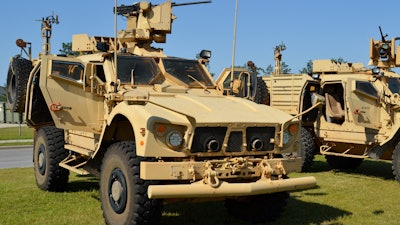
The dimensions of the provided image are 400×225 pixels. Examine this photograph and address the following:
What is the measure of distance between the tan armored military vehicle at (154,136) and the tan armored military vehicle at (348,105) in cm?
408

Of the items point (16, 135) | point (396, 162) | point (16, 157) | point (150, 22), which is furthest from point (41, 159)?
point (16, 135)

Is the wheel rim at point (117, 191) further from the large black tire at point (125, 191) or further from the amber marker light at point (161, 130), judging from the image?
the amber marker light at point (161, 130)

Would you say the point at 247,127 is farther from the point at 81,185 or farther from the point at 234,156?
the point at 81,185

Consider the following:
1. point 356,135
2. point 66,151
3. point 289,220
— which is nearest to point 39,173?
point 66,151

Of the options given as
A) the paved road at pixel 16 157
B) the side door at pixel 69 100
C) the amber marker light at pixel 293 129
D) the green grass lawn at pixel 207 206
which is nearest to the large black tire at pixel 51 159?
the green grass lawn at pixel 207 206

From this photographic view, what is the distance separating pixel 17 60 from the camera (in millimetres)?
8734

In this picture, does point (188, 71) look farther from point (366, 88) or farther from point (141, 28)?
point (366, 88)

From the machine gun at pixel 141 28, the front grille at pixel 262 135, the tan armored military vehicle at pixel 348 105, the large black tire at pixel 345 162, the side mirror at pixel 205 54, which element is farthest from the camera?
the large black tire at pixel 345 162

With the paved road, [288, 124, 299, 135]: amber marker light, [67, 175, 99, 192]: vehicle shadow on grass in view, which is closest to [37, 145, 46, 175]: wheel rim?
[67, 175, 99, 192]: vehicle shadow on grass

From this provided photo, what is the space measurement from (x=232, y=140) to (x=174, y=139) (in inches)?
27.4

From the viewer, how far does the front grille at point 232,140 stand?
5499 millimetres

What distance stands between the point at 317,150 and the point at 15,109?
6861mm

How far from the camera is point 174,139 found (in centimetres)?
534

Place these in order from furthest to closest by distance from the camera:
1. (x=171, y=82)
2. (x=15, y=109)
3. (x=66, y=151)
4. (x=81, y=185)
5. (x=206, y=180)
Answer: (x=81, y=185)
(x=15, y=109)
(x=66, y=151)
(x=171, y=82)
(x=206, y=180)
